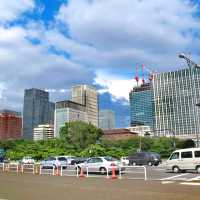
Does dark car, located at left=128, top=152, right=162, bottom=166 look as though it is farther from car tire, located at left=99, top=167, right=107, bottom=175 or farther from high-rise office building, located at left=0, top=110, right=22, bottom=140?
high-rise office building, located at left=0, top=110, right=22, bottom=140

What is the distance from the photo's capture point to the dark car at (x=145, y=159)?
47.2 m

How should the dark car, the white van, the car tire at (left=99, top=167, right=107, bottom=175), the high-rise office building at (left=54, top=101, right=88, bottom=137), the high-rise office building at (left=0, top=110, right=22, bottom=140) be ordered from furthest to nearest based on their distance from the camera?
the high-rise office building at (left=0, top=110, right=22, bottom=140) < the high-rise office building at (left=54, top=101, right=88, bottom=137) < the dark car < the car tire at (left=99, top=167, right=107, bottom=175) < the white van

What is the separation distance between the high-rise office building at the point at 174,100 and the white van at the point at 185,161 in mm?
77997

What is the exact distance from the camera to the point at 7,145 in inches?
4668

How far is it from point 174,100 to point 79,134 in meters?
33.9

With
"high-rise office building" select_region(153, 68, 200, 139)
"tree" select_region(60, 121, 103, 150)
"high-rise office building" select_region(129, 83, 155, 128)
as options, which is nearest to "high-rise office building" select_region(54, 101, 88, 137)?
"high-rise office building" select_region(129, 83, 155, 128)

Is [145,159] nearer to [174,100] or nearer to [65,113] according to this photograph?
[174,100]

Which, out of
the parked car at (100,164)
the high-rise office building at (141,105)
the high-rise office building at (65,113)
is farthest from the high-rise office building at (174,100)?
the parked car at (100,164)

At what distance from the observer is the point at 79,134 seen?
105m

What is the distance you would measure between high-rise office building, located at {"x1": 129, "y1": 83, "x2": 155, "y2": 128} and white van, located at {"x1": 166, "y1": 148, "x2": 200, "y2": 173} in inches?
5456

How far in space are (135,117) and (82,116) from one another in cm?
2783

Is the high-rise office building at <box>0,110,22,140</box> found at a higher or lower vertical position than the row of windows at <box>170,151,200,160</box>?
higher

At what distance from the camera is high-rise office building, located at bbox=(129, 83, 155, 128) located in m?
176

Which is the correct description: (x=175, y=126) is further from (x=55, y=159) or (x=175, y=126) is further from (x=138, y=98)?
(x=55, y=159)
